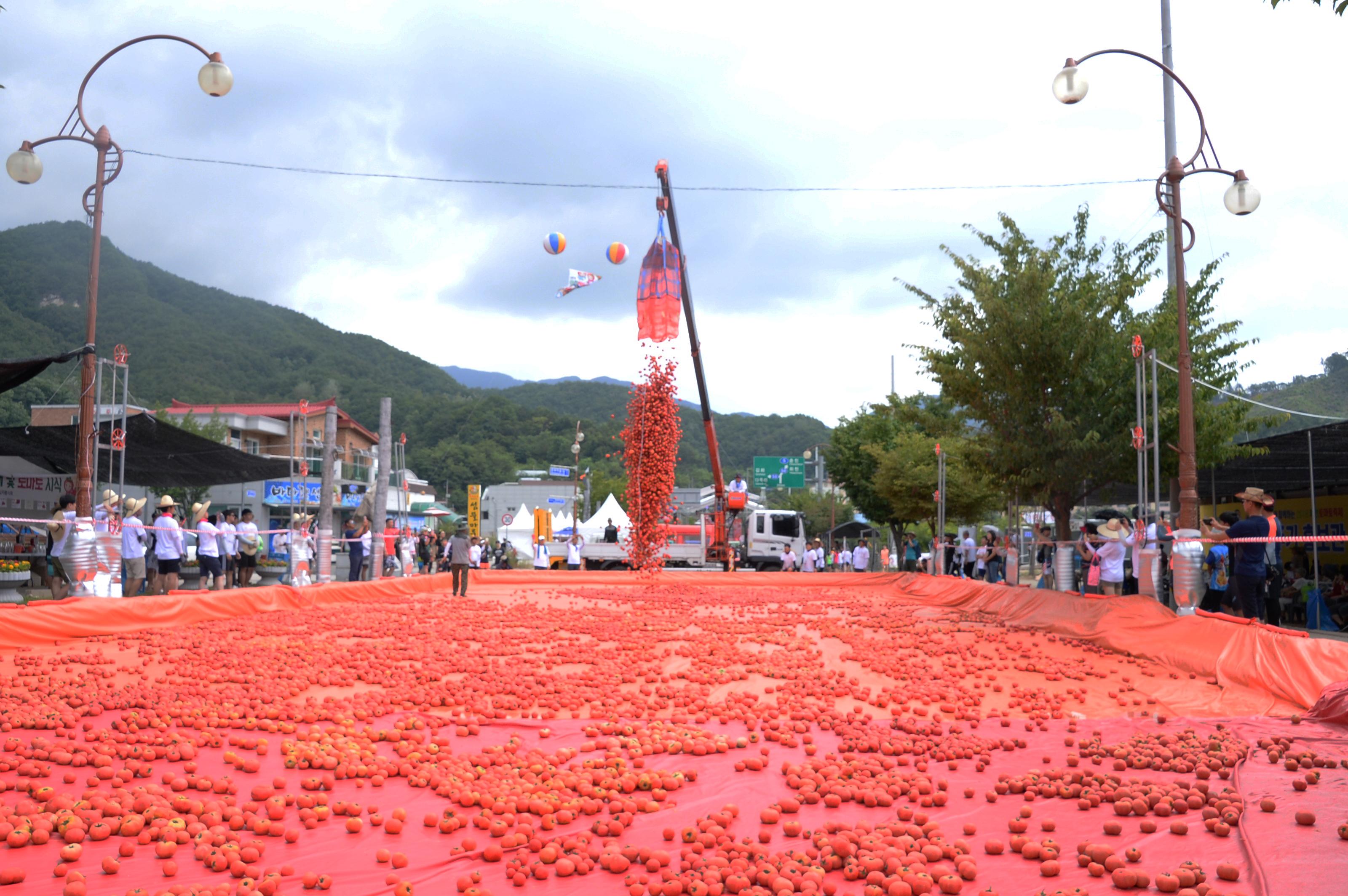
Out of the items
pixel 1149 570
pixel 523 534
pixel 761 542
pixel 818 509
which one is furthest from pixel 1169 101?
pixel 818 509

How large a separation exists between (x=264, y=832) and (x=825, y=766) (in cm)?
285

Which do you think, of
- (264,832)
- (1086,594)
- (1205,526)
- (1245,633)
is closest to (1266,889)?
(264,832)

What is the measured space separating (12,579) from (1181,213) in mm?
15842

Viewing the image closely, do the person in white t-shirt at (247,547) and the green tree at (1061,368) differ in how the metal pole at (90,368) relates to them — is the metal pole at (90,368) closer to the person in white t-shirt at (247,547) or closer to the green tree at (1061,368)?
the person in white t-shirt at (247,547)

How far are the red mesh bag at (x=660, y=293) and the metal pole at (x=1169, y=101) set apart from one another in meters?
8.77

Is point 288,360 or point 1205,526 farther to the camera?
point 288,360

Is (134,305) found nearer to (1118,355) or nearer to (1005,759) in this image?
A: (1118,355)

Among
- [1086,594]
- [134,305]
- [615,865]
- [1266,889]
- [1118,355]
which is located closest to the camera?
[1266,889]

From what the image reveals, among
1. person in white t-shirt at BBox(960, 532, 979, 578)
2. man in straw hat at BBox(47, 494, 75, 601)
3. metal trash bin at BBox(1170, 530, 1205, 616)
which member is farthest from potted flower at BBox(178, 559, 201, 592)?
person in white t-shirt at BBox(960, 532, 979, 578)

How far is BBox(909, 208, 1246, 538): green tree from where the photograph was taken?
47.4 ft

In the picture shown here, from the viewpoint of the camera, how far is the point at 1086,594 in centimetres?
1124

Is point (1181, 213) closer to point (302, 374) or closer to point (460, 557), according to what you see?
point (460, 557)

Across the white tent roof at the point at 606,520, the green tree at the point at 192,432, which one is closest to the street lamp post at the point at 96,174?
the white tent roof at the point at 606,520

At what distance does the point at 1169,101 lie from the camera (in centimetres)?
1827
